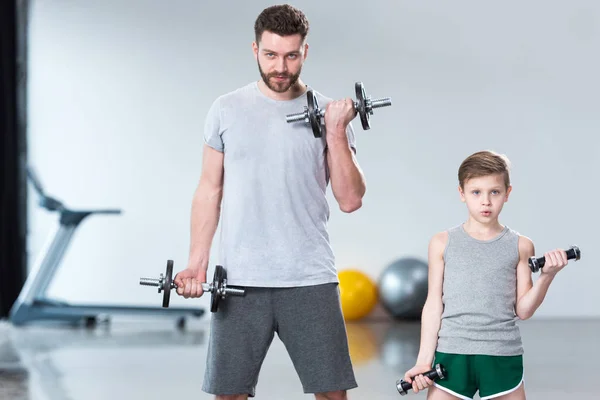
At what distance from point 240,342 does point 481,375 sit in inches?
20.4

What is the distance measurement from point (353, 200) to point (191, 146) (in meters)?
4.02

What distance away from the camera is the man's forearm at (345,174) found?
1.84m

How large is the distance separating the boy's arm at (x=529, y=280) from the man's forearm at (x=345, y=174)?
1.22 ft

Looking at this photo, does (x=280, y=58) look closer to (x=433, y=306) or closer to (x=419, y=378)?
(x=433, y=306)

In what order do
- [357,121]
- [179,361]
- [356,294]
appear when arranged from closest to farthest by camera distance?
[179,361]
[356,294]
[357,121]

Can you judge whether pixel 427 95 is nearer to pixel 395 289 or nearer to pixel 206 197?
pixel 395 289

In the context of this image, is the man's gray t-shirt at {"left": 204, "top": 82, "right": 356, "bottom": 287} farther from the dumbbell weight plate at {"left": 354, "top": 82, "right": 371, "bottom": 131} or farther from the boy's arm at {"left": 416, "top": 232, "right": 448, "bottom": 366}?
the boy's arm at {"left": 416, "top": 232, "right": 448, "bottom": 366}

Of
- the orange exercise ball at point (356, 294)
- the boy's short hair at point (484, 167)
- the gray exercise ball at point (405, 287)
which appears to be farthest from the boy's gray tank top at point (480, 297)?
the orange exercise ball at point (356, 294)

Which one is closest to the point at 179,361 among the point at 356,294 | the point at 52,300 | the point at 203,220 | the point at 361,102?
the point at 52,300

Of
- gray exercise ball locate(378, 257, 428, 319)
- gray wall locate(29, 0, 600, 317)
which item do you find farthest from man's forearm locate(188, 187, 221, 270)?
gray wall locate(29, 0, 600, 317)

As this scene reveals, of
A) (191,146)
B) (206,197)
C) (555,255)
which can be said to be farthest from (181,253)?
(555,255)

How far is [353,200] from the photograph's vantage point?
1905 mm

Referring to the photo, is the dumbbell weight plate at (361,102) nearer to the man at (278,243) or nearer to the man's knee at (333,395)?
the man at (278,243)

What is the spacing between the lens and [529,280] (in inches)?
69.4
